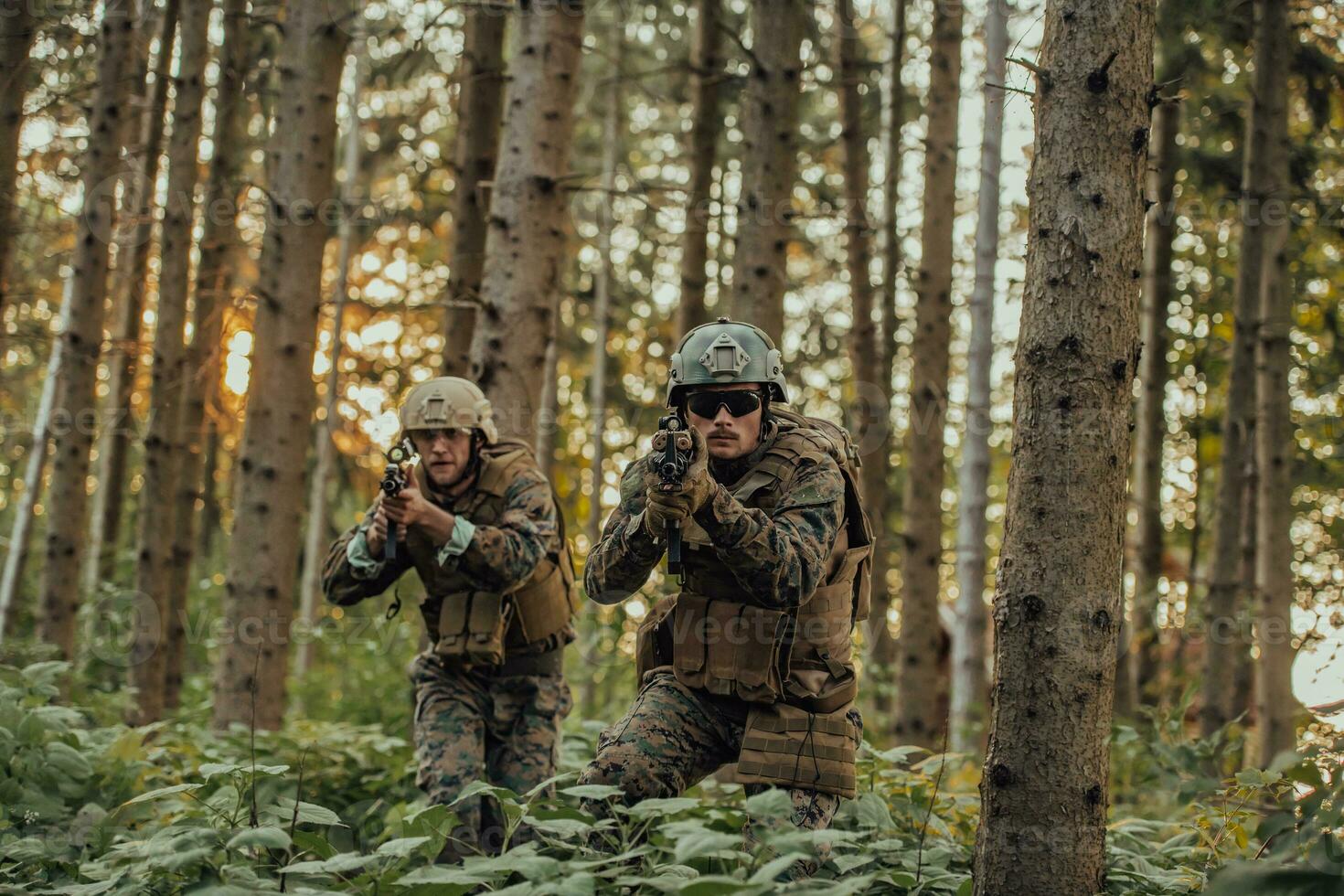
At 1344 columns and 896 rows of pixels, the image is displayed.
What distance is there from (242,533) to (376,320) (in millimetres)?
11959

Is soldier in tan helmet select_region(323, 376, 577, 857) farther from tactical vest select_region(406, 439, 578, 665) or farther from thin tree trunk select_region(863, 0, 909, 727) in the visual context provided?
thin tree trunk select_region(863, 0, 909, 727)

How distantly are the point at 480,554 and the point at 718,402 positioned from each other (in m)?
1.51

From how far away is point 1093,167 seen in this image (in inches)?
168

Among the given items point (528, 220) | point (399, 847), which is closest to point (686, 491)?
point (399, 847)

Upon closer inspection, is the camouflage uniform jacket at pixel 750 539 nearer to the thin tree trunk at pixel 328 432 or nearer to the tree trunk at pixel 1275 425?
the tree trunk at pixel 1275 425

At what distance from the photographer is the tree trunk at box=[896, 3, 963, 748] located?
33.7 feet

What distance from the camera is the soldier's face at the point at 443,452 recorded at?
6035mm

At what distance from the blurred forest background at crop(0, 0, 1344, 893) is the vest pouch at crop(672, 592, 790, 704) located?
0.65 meters

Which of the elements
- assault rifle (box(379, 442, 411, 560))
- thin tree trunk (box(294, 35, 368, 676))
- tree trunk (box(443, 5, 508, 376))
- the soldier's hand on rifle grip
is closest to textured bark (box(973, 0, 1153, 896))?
assault rifle (box(379, 442, 411, 560))

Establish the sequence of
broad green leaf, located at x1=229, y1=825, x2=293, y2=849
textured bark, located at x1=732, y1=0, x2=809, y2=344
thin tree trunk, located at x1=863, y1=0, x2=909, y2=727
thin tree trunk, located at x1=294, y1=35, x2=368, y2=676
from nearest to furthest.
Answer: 1. broad green leaf, located at x1=229, y1=825, x2=293, y2=849
2. textured bark, located at x1=732, y1=0, x2=809, y2=344
3. thin tree trunk, located at x1=863, y1=0, x2=909, y2=727
4. thin tree trunk, located at x1=294, y1=35, x2=368, y2=676

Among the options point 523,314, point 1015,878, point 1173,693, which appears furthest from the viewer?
point 1173,693

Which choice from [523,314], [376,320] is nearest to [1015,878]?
[523,314]

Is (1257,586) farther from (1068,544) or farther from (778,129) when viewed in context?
(1068,544)

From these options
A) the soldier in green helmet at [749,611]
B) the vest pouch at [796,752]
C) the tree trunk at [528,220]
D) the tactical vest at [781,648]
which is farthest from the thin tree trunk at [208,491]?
the vest pouch at [796,752]
